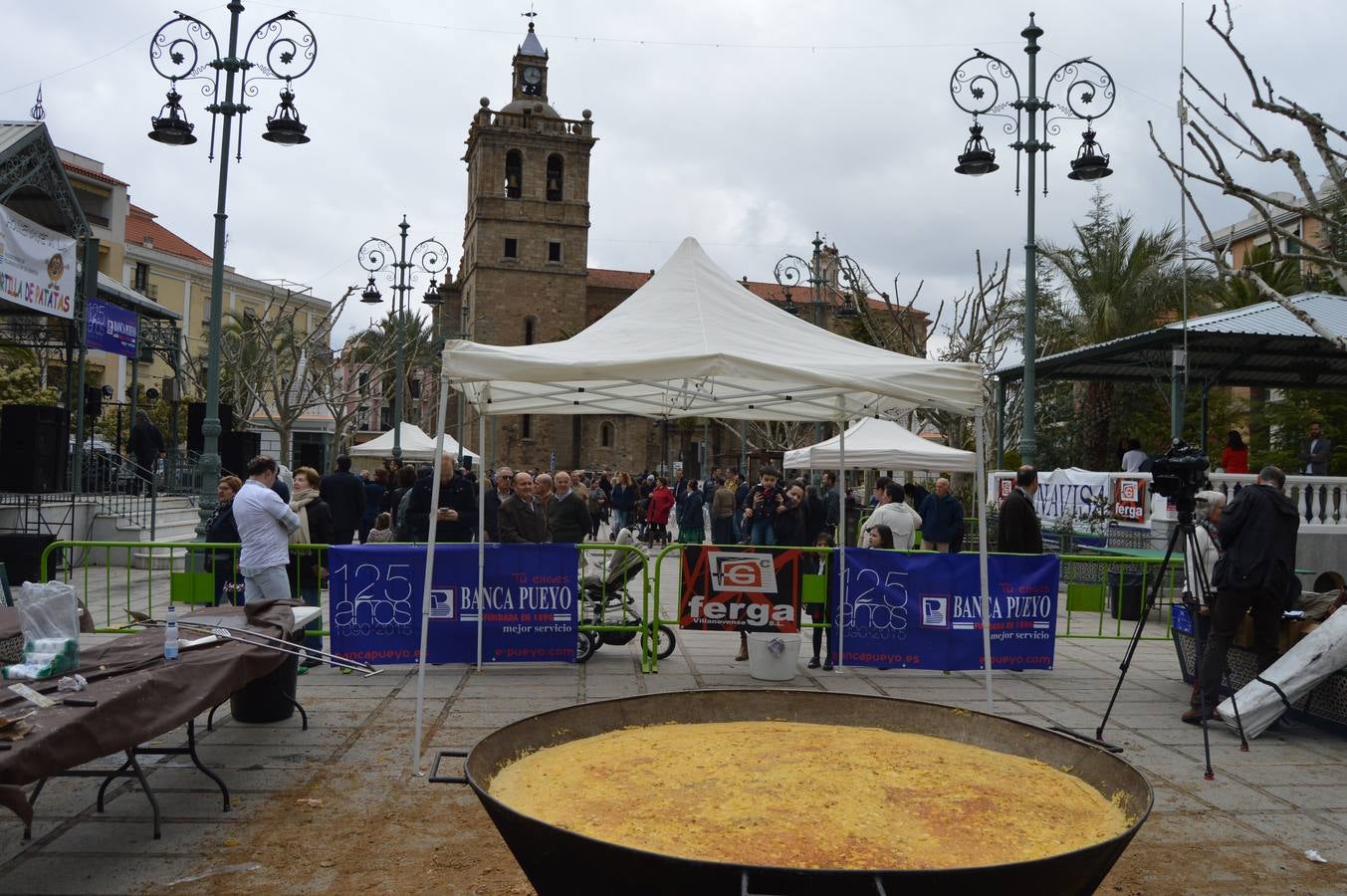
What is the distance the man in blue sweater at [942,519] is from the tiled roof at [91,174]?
143 ft

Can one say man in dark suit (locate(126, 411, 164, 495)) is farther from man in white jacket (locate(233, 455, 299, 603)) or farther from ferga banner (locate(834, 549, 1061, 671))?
ferga banner (locate(834, 549, 1061, 671))

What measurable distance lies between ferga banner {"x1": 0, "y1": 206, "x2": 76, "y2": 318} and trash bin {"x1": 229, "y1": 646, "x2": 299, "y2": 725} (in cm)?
1085

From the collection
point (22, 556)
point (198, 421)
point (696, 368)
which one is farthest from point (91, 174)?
point (696, 368)

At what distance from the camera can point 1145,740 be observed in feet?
22.6

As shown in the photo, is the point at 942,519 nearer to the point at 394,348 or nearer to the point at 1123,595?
the point at 1123,595

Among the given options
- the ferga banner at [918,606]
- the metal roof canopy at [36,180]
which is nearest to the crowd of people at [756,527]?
the ferga banner at [918,606]

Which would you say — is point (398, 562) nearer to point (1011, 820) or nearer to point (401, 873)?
point (401, 873)

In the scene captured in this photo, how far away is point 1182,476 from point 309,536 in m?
7.56

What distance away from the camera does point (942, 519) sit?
1341 cm

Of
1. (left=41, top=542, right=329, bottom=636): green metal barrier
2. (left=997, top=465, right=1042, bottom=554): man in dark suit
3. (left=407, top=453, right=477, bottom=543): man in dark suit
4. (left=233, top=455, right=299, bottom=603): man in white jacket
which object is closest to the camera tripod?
(left=997, top=465, right=1042, bottom=554): man in dark suit

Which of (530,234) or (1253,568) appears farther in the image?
(530,234)

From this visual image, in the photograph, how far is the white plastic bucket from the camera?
8.40 meters

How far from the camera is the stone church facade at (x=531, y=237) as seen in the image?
231 ft

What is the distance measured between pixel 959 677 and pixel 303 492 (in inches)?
252
